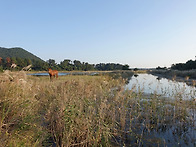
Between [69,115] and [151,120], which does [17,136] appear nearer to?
[69,115]

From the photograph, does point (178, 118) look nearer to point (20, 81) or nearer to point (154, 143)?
point (154, 143)

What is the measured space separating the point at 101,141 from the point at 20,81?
373 centimetres

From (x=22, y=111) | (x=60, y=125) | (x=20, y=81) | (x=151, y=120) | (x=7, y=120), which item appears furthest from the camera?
(x=151, y=120)

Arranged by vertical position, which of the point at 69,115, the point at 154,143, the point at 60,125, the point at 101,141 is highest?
the point at 69,115

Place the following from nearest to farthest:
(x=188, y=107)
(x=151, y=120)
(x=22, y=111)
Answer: (x=22, y=111) → (x=151, y=120) → (x=188, y=107)

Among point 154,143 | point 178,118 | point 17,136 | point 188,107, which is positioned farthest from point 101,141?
point 188,107

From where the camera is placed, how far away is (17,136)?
3.04 metres

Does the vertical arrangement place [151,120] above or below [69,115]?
below

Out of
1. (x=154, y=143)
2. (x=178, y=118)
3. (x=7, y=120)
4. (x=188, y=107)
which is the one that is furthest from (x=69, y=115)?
(x=188, y=107)

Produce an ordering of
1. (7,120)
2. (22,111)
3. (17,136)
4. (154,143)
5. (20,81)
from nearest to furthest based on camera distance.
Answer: (17,136), (7,120), (22,111), (154,143), (20,81)

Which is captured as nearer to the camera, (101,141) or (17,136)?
(17,136)

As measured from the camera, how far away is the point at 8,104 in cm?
353

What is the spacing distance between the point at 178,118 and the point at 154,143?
270 cm

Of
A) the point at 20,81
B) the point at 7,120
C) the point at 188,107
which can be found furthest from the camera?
the point at 188,107
